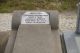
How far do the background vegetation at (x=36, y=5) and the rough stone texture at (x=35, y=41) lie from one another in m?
2.45

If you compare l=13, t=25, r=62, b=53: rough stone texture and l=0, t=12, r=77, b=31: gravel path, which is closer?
l=13, t=25, r=62, b=53: rough stone texture

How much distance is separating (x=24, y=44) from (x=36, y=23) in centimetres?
38

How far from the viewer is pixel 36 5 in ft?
13.6

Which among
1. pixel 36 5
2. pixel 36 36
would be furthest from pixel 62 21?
pixel 36 36

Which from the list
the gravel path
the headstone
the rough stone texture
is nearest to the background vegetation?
the gravel path

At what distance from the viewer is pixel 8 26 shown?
322cm

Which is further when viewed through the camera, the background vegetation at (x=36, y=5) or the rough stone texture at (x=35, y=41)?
the background vegetation at (x=36, y=5)

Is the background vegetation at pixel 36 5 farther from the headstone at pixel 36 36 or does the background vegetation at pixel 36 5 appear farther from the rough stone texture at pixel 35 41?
the rough stone texture at pixel 35 41

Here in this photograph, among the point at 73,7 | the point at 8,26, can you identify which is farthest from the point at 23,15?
the point at 73,7

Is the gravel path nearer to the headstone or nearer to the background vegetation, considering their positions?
the background vegetation

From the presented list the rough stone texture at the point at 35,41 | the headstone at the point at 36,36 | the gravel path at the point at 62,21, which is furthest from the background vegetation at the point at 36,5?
the rough stone texture at the point at 35,41

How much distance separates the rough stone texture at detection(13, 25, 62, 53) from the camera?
1.24m

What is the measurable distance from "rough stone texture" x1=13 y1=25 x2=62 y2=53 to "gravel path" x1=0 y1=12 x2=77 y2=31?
1.53 m

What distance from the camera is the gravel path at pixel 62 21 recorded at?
3153 mm
